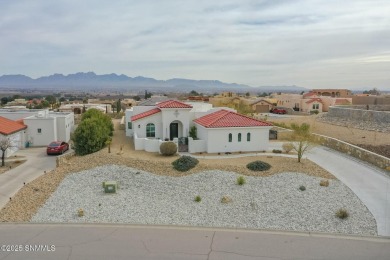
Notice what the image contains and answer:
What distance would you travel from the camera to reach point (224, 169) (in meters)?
24.2

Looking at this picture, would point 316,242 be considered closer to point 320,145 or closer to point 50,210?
point 50,210

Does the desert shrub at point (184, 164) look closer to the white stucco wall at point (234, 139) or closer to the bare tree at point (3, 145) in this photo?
the white stucco wall at point (234, 139)

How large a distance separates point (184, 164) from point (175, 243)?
1012 centimetres

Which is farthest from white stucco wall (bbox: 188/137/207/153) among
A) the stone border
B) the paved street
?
the stone border

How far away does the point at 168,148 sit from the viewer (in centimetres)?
2744

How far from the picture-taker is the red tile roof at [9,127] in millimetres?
33306

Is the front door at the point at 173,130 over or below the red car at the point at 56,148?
over

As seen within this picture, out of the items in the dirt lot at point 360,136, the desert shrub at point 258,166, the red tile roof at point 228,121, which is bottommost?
the desert shrub at point 258,166

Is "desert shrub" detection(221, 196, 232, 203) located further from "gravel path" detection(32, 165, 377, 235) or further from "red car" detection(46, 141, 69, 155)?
"red car" detection(46, 141, 69, 155)

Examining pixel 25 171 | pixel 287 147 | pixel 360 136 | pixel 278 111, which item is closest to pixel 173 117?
pixel 287 147

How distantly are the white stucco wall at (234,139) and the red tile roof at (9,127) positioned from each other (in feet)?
62.1

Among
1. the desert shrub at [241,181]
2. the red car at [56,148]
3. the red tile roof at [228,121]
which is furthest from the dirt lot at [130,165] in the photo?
the red car at [56,148]

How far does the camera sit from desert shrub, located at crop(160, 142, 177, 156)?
90.1 feet

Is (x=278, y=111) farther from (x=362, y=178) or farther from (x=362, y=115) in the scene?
(x=362, y=178)
